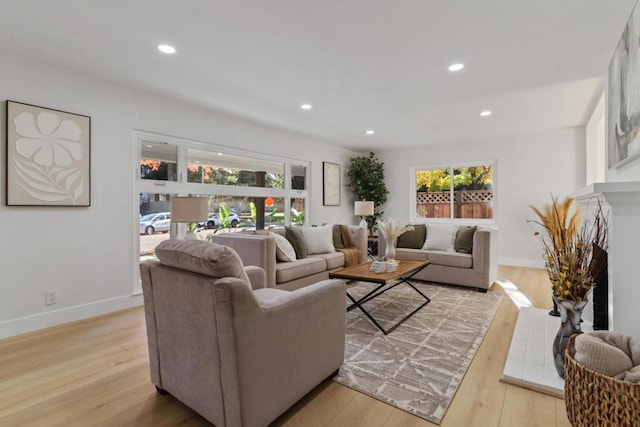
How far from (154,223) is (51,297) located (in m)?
1.20

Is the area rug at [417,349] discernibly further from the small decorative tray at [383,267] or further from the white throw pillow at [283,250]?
the white throw pillow at [283,250]

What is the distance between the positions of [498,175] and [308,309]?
555 centimetres

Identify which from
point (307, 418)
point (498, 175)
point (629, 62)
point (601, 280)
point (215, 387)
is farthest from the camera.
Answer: point (498, 175)

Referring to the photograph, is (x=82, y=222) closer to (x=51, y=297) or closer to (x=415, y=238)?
(x=51, y=297)

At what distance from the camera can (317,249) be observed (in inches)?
171

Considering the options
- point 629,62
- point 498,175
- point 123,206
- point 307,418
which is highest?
point 629,62

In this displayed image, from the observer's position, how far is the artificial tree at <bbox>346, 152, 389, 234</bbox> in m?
6.99

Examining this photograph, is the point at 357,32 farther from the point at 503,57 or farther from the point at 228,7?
the point at 503,57

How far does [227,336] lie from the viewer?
1.37 m

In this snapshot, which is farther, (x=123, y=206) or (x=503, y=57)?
(x=123, y=206)

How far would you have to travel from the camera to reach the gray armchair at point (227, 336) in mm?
1396

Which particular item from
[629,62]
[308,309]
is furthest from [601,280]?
[308,309]

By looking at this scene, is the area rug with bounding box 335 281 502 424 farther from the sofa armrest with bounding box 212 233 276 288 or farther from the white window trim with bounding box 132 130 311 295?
the white window trim with bounding box 132 130 311 295

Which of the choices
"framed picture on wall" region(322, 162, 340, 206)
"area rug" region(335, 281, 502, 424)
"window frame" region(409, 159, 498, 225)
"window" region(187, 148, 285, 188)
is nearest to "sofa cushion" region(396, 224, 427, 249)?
"area rug" region(335, 281, 502, 424)
